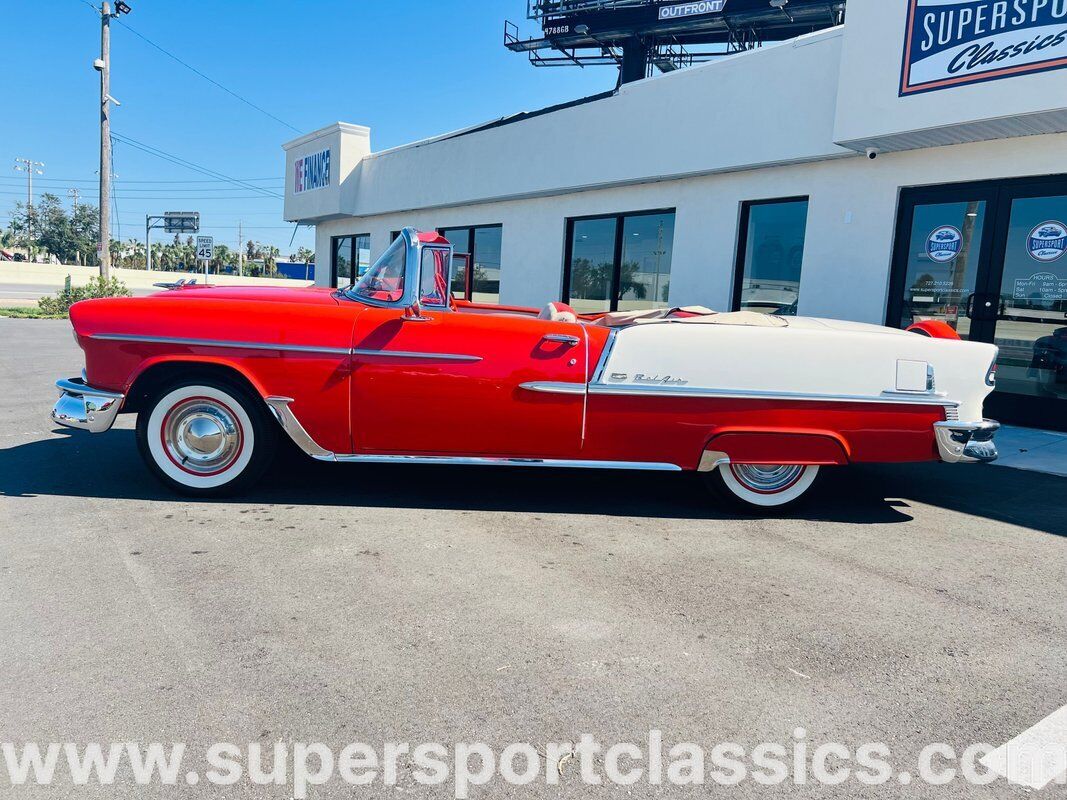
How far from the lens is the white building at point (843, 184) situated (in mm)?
7258

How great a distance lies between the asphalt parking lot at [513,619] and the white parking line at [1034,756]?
43mm

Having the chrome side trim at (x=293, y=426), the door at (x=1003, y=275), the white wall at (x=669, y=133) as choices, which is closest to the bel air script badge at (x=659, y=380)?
the chrome side trim at (x=293, y=426)

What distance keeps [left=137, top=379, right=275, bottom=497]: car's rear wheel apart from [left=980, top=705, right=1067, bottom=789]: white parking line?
3.83 m

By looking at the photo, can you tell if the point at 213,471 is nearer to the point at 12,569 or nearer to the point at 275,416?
the point at 275,416

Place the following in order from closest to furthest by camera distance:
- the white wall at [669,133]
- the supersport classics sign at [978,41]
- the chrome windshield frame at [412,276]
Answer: the chrome windshield frame at [412,276], the supersport classics sign at [978,41], the white wall at [669,133]

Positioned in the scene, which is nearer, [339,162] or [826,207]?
[826,207]

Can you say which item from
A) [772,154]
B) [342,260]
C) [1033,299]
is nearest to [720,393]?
[1033,299]

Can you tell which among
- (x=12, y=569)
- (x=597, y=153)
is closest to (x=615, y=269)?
(x=597, y=153)

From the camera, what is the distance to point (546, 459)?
4.43 m

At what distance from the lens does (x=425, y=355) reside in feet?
14.1

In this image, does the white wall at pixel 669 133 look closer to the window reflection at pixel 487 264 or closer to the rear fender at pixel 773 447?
the window reflection at pixel 487 264

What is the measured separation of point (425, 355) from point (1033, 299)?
6.61 metres

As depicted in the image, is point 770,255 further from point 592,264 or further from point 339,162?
point 339,162

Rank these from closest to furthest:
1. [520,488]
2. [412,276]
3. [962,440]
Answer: [962,440] < [412,276] < [520,488]
